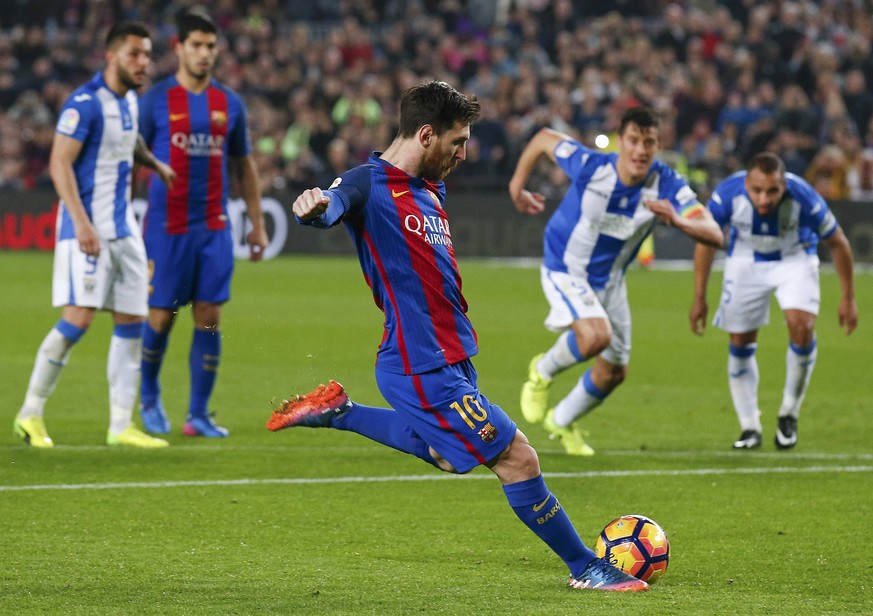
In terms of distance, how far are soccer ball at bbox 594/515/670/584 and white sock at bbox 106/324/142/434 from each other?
3.67 m

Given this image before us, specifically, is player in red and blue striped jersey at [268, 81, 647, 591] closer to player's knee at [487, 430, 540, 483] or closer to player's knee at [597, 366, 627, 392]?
player's knee at [487, 430, 540, 483]

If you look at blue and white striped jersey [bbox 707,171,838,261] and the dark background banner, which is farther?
the dark background banner

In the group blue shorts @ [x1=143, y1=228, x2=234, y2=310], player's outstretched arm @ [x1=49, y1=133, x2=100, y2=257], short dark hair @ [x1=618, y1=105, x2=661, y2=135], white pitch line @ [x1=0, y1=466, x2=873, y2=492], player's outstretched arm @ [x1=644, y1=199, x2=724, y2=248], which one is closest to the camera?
white pitch line @ [x1=0, y1=466, x2=873, y2=492]

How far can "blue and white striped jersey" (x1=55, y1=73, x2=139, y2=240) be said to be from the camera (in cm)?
784

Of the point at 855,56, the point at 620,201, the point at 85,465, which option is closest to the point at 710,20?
the point at 855,56

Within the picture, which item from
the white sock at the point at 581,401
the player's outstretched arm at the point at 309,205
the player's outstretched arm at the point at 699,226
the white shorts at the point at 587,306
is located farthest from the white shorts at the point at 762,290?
the player's outstretched arm at the point at 309,205

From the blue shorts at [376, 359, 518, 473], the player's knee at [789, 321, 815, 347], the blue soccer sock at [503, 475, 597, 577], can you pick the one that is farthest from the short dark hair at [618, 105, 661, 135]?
the blue soccer sock at [503, 475, 597, 577]

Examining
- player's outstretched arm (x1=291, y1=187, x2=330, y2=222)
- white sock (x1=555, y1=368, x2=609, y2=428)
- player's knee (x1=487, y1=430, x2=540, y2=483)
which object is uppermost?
player's outstretched arm (x1=291, y1=187, x2=330, y2=222)

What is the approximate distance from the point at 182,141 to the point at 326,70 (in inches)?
735

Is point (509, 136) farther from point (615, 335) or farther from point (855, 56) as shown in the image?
point (615, 335)

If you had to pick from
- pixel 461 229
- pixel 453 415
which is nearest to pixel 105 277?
pixel 453 415

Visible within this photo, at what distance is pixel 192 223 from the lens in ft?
28.6

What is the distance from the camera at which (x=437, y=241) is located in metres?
4.98

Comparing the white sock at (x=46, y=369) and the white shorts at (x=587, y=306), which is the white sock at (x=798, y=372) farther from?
the white sock at (x=46, y=369)
